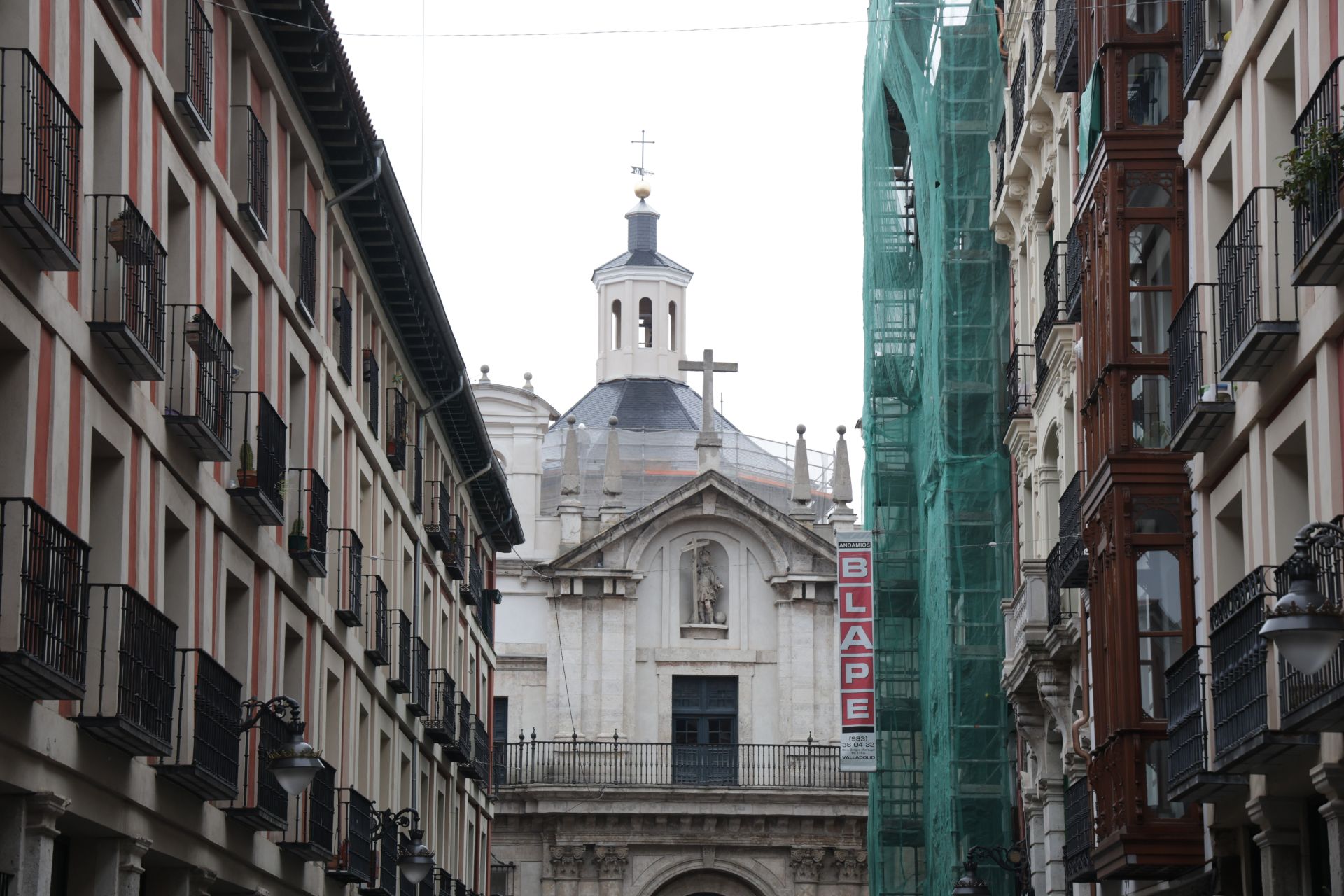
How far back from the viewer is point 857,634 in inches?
1794

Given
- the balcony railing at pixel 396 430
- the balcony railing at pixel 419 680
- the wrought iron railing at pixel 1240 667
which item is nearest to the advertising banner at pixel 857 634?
the balcony railing at pixel 419 680

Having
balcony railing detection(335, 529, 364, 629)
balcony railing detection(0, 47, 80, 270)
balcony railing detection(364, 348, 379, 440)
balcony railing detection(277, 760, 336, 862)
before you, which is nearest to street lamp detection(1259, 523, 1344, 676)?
balcony railing detection(0, 47, 80, 270)

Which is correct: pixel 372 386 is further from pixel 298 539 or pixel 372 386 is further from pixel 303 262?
pixel 298 539

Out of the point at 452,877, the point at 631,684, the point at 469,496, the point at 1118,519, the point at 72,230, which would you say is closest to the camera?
the point at 72,230

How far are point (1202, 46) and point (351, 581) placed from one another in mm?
13756

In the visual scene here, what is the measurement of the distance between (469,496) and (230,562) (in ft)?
78.1

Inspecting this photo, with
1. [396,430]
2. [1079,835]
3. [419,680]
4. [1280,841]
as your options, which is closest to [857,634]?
[419,680]

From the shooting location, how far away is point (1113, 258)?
2214cm

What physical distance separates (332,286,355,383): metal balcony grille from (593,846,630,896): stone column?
29.5 m

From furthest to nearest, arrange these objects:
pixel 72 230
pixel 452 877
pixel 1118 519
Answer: pixel 452 877 → pixel 1118 519 → pixel 72 230

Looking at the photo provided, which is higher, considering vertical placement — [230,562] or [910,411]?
[910,411]

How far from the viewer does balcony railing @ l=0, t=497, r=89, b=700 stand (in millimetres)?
14289

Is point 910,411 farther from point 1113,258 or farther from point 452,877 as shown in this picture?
point 1113,258

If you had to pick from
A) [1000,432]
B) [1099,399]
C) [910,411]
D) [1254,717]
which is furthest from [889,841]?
[1254,717]
